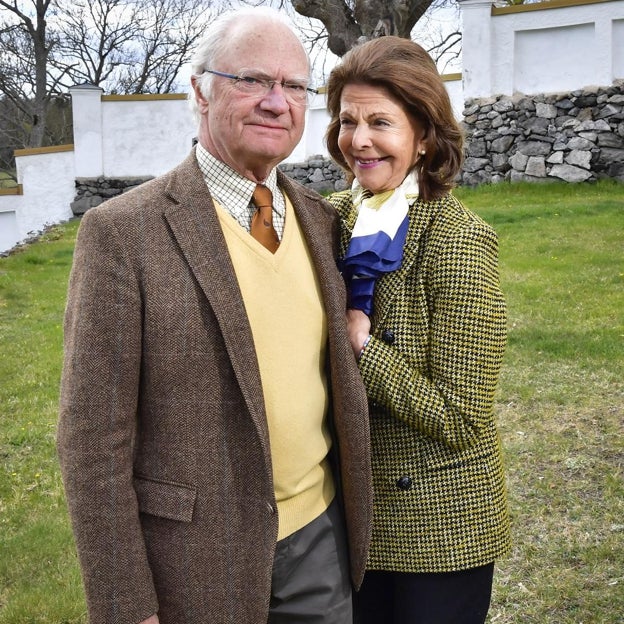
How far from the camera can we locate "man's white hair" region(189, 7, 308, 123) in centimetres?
181

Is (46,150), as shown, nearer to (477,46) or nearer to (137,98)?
(137,98)

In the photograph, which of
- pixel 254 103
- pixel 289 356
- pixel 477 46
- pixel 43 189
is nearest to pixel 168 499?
pixel 289 356

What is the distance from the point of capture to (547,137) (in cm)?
1285

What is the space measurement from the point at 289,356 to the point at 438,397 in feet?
1.21

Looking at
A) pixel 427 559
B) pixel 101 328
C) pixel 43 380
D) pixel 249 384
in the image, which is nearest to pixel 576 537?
pixel 427 559

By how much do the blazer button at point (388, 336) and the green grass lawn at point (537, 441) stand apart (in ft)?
5.79

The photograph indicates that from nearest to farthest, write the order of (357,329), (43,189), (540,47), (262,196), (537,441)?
(262,196)
(357,329)
(537,441)
(540,47)
(43,189)

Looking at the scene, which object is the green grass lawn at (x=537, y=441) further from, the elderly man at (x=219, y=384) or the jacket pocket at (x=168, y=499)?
the jacket pocket at (x=168, y=499)

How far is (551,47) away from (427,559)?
486 inches

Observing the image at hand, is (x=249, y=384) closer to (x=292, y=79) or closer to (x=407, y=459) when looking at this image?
(x=407, y=459)

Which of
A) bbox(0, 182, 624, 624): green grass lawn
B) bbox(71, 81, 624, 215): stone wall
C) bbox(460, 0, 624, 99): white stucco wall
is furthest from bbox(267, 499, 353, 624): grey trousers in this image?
bbox(460, 0, 624, 99): white stucco wall

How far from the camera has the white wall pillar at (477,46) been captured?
13.1m

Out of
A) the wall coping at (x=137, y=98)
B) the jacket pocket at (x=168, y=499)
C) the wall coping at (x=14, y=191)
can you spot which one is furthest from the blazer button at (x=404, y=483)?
the wall coping at (x=14, y=191)

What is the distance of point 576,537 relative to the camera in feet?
12.3
